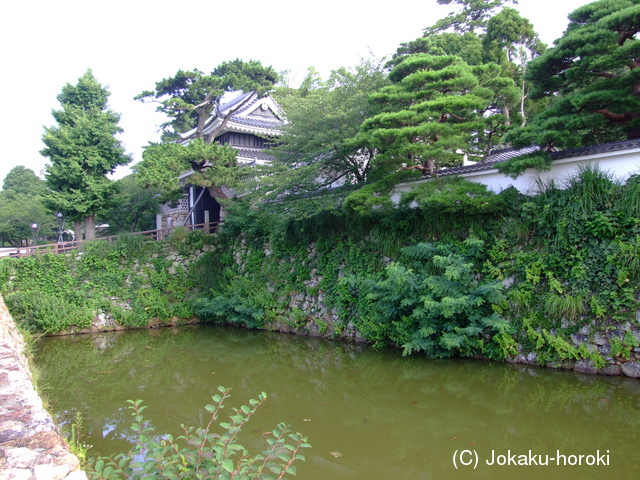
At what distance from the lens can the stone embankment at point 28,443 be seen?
2381mm

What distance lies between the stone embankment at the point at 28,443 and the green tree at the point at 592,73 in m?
7.66

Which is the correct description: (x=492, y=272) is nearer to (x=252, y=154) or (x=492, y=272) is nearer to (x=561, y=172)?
(x=561, y=172)

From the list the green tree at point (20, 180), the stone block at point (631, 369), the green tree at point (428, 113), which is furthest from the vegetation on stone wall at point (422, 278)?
the green tree at point (20, 180)

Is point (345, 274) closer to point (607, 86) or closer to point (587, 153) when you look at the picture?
point (587, 153)

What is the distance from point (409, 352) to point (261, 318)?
16.2ft

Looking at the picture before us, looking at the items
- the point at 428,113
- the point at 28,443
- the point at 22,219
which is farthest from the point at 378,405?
the point at 22,219

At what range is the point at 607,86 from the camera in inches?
288

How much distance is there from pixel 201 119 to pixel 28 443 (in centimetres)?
1695

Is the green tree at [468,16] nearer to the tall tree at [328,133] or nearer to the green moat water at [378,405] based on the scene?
the tall tree at [328,133]

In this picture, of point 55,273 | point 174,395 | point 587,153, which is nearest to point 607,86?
point 587,153

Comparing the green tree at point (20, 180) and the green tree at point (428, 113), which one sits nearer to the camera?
the green tree at point (428, 113)

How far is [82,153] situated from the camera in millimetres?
14750

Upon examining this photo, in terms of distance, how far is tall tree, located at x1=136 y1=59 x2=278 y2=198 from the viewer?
44.1 feet

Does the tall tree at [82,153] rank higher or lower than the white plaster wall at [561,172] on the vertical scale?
higher
